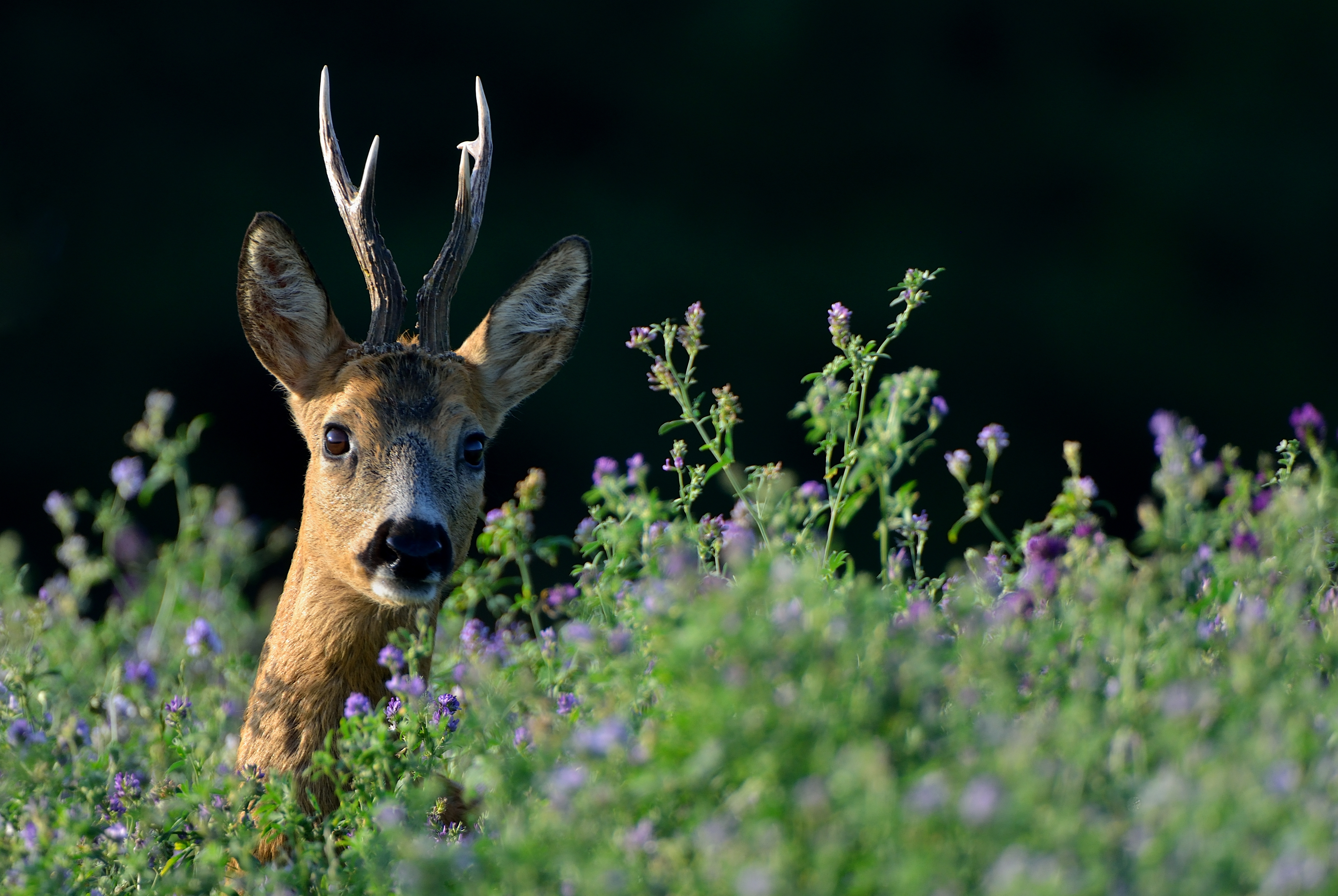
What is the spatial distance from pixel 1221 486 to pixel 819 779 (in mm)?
1503

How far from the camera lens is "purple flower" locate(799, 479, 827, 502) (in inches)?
97.5

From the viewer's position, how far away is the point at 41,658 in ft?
9.77

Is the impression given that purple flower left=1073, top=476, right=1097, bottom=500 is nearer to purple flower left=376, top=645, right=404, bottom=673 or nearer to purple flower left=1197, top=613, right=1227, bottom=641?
purple flower left=1197, top=613, right=1227, bottom=641

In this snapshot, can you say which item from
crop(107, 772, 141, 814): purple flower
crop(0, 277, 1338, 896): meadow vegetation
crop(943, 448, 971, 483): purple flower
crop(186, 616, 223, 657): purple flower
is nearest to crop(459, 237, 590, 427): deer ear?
crop(0, 277, 1338, 896): meadow vegetation

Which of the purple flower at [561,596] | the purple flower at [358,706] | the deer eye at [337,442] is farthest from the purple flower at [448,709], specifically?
the deer eye at [337,442]

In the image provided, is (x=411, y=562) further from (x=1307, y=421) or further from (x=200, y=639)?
(x=1307, y=421)

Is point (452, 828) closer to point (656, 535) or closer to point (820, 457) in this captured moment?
point (656, 535)

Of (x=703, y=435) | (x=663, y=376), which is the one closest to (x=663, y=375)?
(x=663, y=376)

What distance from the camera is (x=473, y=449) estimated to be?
3607mm

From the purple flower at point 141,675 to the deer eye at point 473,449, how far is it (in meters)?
1.06

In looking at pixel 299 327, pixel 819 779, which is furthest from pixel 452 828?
pixel 299 327

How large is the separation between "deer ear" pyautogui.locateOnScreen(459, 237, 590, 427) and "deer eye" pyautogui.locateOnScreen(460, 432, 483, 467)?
1.10 ft

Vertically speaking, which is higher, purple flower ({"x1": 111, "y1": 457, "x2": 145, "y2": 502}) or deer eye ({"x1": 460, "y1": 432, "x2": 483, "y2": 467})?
deer eye ({"x1": 460, "y1": 432, "x2": 483, "y2": 467})

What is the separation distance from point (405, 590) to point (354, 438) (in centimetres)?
53
